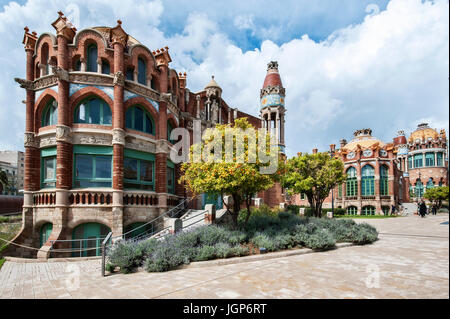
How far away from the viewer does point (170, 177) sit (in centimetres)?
1922

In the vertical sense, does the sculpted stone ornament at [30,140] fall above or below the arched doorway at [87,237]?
above

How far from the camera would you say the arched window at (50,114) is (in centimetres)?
1548

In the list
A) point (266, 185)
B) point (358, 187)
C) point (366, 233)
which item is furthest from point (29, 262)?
point (358, 187)

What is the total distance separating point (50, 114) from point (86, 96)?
2.85 m

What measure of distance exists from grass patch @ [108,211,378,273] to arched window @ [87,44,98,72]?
11462mm

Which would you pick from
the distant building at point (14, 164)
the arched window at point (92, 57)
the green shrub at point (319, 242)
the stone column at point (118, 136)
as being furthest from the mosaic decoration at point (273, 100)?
the distant building at point (14, 164)

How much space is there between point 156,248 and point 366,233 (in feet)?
35.1

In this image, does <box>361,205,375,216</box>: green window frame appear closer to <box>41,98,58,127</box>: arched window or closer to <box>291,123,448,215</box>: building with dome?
<box>291,123,448,215</box>: building with dome

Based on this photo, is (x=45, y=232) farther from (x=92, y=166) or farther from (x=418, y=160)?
(x=418, y=160)

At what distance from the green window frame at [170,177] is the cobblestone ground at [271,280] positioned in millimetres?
9267

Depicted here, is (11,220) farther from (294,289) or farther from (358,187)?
(358,187)

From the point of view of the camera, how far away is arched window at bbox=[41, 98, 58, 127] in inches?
609

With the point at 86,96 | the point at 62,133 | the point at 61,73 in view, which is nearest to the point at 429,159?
the point at 86,96

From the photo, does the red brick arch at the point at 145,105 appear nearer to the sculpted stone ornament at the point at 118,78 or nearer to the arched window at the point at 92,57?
the sculpted stone ornament at the point at 118,78
